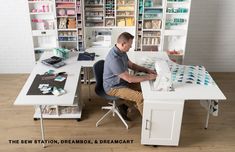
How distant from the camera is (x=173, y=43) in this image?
16.9 feet

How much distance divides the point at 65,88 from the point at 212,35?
10.2 feet

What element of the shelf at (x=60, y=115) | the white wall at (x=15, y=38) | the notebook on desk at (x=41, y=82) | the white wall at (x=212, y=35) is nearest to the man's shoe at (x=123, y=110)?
the shelf at (x=60, y=115)

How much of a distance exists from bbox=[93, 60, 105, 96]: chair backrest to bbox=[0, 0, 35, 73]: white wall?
6.27 feet

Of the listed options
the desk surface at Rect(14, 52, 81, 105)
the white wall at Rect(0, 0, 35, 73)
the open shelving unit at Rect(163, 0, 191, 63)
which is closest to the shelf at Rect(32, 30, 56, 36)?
the white wall at Rect(0, 0, 35, 73)

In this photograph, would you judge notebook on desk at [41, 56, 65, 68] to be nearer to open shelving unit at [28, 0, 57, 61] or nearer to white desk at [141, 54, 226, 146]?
open shelving unit at [28, 0, 57, 61]

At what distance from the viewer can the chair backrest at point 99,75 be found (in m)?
3.92

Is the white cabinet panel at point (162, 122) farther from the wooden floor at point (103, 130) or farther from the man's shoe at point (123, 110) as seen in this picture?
the man's shoe at point (123, 110)

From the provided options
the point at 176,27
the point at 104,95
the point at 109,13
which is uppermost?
the point at 109,13

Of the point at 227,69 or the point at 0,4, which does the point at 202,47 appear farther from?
the point at 0,4

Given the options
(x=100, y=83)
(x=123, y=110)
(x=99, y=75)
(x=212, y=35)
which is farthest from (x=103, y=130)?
(x=212, y=35)

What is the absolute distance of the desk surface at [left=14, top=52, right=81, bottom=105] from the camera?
3240 mm

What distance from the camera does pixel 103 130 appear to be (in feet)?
13.2

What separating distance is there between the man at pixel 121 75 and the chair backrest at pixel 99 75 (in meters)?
0.12

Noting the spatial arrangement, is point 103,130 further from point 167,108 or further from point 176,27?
point 176,27
